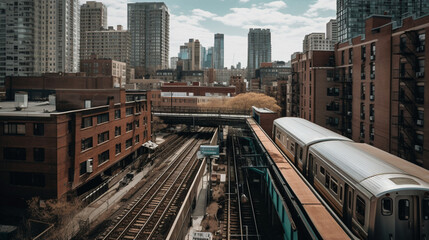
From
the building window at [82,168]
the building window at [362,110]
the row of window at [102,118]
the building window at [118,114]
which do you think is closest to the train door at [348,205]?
the building window at [82,168]

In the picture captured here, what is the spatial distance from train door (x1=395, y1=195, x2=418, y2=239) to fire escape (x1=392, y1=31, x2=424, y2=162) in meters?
20.9

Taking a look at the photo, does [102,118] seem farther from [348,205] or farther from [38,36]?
[38,36]

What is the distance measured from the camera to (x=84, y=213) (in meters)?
26.4

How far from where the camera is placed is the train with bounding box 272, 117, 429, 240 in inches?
422

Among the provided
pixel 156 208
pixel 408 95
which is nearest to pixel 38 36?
pixel 156 208

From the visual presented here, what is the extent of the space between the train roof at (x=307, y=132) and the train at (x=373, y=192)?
2.56 meters

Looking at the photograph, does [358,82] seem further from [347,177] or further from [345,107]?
[347,177]

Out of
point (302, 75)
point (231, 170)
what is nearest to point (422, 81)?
point (231, 170)

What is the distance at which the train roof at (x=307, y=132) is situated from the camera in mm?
20328

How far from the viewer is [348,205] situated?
13.3 meters

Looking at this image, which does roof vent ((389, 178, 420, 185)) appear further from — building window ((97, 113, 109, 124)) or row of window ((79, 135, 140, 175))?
building window ((97, 113, 109, 124))

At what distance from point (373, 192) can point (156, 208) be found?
66.1ft

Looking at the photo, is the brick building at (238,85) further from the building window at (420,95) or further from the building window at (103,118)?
the building window at (420,95)

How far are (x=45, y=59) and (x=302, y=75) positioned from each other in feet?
445
